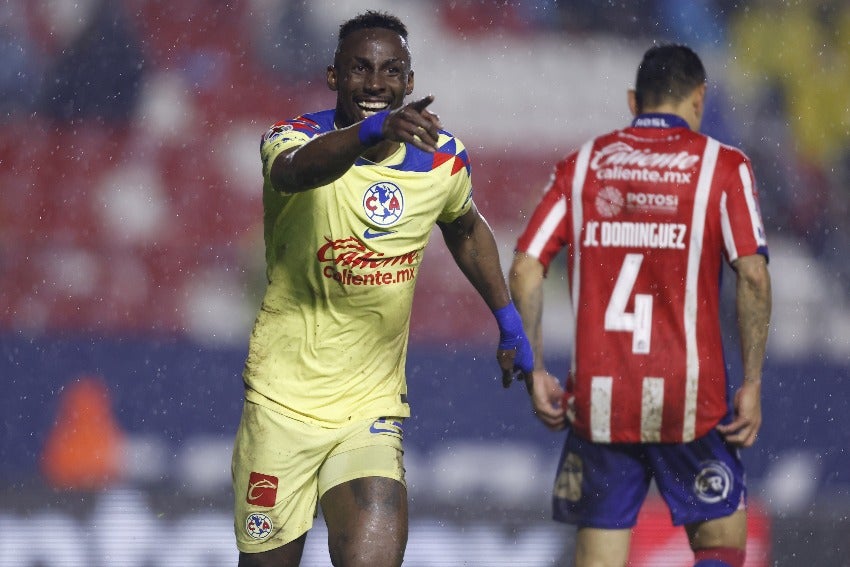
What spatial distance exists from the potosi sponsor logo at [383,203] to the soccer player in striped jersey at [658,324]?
88cm

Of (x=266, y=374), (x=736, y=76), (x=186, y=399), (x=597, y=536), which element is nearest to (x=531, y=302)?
(x=597, y=536)

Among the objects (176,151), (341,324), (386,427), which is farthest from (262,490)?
(176,151)

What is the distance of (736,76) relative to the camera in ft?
24.9

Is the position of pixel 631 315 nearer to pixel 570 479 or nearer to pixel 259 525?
pixel 570 479

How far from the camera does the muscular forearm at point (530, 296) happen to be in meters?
4.71

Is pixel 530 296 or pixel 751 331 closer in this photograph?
pixel 751 331

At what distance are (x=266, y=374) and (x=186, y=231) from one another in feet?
11.2

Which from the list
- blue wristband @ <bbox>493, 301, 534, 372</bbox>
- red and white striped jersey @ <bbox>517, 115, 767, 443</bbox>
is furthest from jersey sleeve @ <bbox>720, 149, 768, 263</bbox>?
blue wristband @ <bbox>493, 301, 534, 372</bbox>

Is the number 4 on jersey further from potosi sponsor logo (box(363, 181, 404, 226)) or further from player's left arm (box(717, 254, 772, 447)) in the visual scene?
potosi sponsor logo (box(363, 181, 404, 226))

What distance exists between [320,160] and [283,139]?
0.37 m

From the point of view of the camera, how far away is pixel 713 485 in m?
4.54

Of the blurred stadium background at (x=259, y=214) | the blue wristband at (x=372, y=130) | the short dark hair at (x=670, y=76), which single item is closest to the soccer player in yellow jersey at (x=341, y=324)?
the blue wristband at (x=372, y=130)

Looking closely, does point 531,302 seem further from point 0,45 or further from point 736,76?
point 0,45

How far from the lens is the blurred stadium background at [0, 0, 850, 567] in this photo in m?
6.98
